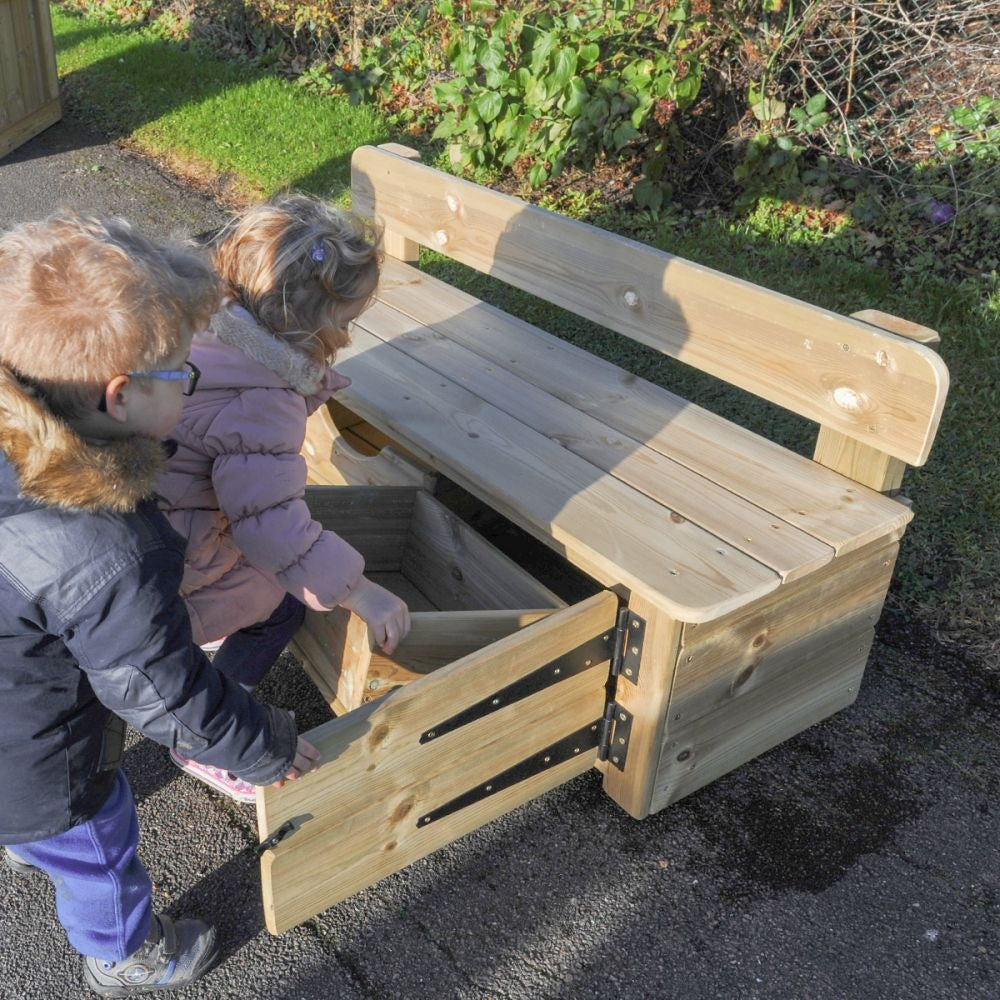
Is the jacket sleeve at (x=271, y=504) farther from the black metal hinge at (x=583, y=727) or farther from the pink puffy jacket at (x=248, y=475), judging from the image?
the black metal hinge at (x=583, y=727)

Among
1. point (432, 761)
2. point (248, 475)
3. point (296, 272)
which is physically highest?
point (296, 272)

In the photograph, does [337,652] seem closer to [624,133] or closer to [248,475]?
[248,475]

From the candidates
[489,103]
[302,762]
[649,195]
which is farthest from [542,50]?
[302,762]

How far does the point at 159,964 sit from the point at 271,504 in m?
0.97

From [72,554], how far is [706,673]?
142 centimetres

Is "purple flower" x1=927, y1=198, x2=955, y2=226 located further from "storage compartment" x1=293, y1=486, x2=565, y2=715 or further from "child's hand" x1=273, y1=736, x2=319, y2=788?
"child's hand" x1=273, y1=736, x2=319, y2=788

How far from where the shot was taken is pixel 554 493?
8.50 feet

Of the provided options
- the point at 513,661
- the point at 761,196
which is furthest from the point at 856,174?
the point at 513,661

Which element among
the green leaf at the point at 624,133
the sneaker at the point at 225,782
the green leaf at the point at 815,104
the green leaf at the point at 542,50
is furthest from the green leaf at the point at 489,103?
the sneaker at the point at 225,782

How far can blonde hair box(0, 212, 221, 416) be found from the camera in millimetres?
1571

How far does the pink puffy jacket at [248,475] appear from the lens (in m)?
2.18

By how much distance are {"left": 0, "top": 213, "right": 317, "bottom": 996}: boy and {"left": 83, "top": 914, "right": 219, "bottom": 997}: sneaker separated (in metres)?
0.39

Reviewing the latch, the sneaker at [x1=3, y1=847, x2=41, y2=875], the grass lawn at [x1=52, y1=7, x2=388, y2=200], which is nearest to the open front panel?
the latch

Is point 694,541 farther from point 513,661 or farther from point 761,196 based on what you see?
point 761,196
